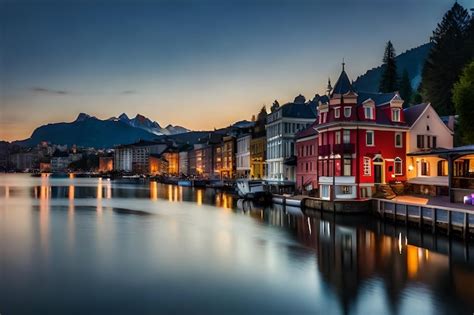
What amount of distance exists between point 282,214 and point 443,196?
17758mm

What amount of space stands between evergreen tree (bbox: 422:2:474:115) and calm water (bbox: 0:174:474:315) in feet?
126

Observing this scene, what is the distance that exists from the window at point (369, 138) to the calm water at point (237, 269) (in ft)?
31.2

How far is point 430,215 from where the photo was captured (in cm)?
3684

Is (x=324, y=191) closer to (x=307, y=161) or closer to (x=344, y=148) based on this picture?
(x=344, y=148)

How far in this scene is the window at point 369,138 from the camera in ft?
168

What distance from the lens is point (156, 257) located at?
31.3 meters

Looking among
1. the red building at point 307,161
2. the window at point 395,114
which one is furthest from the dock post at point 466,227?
the red building at point 307,161

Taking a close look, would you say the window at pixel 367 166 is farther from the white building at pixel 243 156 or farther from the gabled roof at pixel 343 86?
the white building at pixel 243 156

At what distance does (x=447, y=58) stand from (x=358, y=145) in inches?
1465

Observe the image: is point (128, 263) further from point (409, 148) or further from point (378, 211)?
point (409, 148)

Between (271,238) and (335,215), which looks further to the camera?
(335,215)

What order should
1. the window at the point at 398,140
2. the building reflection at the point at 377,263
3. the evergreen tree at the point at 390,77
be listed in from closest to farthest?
the building reflection at the point at 377,263 < the window at the point at 398,140 < the evergreen tree at the point at 390,77

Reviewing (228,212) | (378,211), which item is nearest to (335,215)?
(378,211)

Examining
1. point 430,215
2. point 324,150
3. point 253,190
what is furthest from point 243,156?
point 430,215
